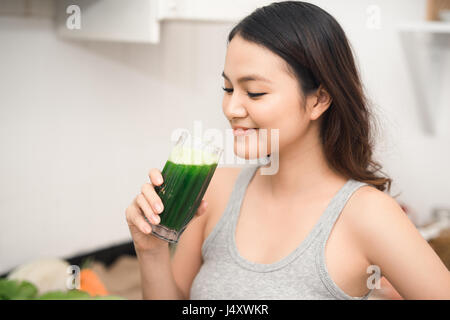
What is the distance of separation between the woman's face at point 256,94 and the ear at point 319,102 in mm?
35

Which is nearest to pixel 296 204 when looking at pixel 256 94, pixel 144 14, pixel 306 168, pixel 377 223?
pixel 306 168

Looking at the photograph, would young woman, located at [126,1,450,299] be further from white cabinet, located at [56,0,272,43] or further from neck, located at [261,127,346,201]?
white cabinet, located at [56,0,272,43]

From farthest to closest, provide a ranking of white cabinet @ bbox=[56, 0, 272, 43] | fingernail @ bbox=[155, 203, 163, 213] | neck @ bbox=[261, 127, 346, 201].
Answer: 1. white cabinet @ bbox=[56, 0, 272, 43]
2. neck @ bbox=[261, 127, 346, 201]
3. fingernail @ bbox=[155, 203, 163, 213]

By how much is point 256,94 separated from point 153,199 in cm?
23

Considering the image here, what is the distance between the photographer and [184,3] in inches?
47.3

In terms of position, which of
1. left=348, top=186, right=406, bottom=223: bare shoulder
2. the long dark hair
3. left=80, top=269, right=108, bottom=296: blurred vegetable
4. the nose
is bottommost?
left=80, top=269, right=108, bottom=296: blurred vegetable

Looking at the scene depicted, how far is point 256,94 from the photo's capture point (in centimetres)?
75

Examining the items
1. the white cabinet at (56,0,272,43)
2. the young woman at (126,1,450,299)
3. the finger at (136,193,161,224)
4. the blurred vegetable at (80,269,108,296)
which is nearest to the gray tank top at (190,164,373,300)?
the young woman at (126,1,450,299)

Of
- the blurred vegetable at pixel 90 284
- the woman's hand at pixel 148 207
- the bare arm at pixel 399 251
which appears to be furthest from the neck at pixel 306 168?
the blurred vegetable at pixel 90 284

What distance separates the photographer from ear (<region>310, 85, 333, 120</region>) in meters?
0.82

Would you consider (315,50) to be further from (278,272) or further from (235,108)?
(278,272)

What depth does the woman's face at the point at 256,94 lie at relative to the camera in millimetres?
745
